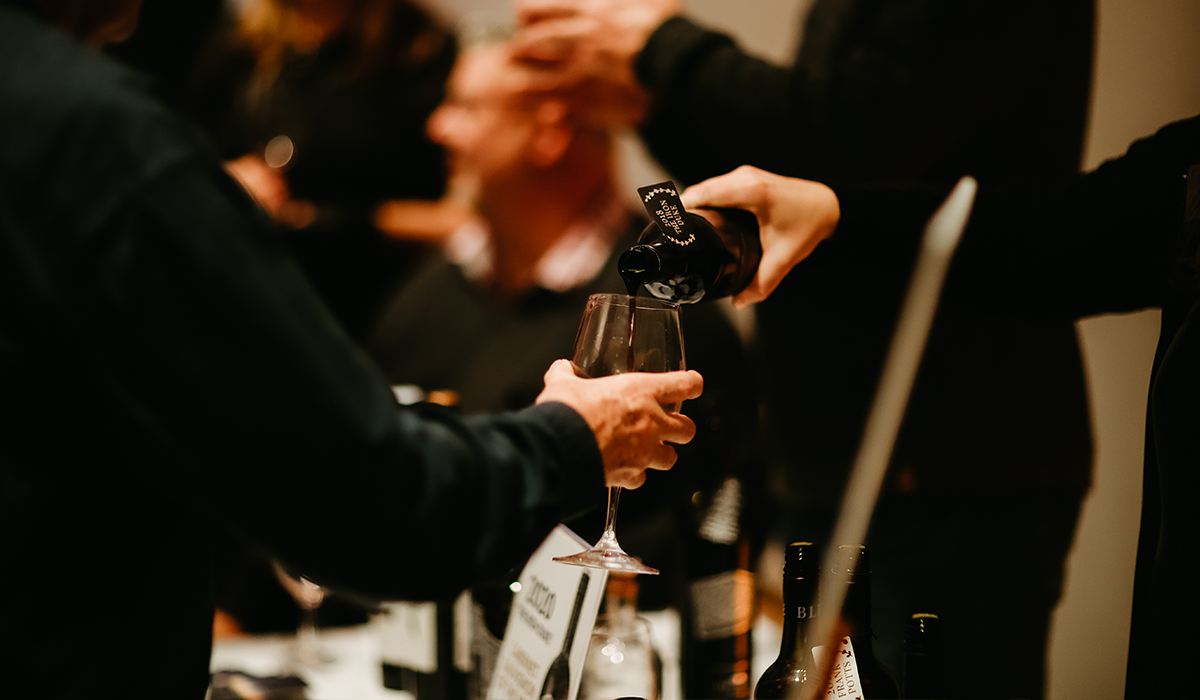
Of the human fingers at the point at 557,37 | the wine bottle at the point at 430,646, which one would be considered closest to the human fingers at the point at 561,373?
the wine bottle at the point at 430,646

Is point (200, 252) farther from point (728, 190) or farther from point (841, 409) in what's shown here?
point (841, 409)

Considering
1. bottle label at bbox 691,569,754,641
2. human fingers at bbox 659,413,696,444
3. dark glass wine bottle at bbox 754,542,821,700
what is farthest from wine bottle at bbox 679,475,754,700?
human fingers at bbox 659,413,696,444

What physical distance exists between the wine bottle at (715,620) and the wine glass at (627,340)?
320mm

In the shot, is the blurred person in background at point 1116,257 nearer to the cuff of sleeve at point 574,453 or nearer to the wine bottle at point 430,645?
the cuff of sleeve at point 574,453

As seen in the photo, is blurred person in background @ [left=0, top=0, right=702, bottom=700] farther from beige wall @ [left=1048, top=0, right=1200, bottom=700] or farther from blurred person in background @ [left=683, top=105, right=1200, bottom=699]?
beige wall @ [left=1048, top=0, right=1200, bottom=700]

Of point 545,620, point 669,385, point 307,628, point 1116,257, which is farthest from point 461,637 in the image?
point 1116,257

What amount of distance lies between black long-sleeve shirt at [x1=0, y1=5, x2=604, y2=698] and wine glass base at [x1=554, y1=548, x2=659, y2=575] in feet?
0.16

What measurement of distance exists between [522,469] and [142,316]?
0.26 meters

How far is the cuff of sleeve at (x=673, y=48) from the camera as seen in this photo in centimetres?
106

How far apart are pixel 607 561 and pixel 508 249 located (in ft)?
5.01

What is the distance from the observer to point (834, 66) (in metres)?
1.00

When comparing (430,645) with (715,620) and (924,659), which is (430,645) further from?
(924,659)

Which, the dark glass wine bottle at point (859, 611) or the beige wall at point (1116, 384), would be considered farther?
the beige wall at point (1116, 384)

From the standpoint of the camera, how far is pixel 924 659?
2.11 feet
